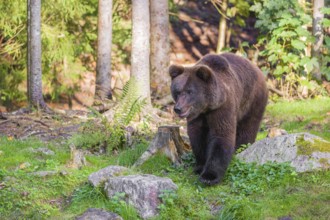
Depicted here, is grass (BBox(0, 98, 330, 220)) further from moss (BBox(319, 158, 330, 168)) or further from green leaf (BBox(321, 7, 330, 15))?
green leaf (BBox(321, 7, 330, 15))

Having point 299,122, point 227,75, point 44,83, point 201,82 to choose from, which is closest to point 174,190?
point 201,82

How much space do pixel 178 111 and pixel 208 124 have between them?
63 centimetres

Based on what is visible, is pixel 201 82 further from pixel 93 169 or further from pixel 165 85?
pixel 165 85

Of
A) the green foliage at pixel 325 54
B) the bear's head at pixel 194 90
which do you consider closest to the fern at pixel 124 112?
the bear's head at pixel 194 90

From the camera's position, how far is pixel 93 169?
26.7 ft

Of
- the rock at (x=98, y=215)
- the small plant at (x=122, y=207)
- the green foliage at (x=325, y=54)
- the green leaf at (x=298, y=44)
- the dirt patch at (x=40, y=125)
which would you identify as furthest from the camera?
the green foliage at (x=325, y=54)

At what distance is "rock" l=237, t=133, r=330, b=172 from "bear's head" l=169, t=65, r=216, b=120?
3.37ft

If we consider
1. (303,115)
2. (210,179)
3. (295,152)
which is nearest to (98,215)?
(210,179)

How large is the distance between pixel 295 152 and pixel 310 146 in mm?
215

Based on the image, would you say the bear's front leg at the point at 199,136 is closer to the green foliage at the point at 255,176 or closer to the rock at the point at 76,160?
the green foliage at the point at 255,176

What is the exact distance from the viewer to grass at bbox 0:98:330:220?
653cm

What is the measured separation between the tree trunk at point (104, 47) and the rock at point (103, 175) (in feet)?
21.5

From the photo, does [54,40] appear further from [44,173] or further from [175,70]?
[175,70]

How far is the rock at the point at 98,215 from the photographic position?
21.0 feet
